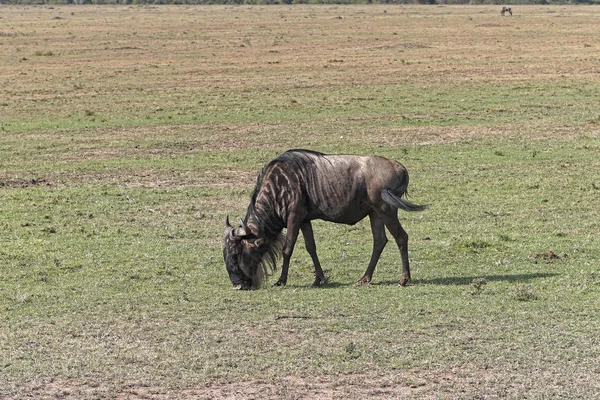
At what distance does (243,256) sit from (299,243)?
2.86 metres

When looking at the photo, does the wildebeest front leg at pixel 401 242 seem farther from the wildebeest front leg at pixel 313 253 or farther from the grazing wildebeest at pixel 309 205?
the wildebeest front leg at pixel 313 253

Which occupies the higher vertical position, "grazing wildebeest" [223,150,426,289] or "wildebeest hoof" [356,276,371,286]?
"grazing wildebeest" [223,150,426,289]

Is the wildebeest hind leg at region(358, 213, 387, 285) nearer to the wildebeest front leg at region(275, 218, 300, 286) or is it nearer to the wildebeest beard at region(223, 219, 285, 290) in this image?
the wildebeest front leg at region(275, 218, 300, 286)

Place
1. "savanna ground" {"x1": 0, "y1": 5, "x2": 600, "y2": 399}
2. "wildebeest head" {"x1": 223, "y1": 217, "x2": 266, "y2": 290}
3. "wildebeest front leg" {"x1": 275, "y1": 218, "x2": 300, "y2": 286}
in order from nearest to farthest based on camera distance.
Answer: "savanna ground" {"x1": 0, "y1": 5, "x2": 600, "y2": 399} < "wildebeest head" {"x1": 223, "y1": 217, "x2": 266, "y2": 290} < "wildebeest front leg" {"x1": 275, "y1": 218, "x2": 300, "y2": 286}

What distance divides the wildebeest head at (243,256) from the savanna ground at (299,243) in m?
0.20

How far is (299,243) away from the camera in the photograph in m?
14.3

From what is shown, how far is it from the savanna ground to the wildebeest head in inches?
7.7

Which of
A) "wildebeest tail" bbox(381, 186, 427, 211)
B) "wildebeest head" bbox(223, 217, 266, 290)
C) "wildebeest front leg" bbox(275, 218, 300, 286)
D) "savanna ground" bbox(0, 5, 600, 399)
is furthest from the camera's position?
"wildebeest front leg" bbox(275, 218, 300, 286)

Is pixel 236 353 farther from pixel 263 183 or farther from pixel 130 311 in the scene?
pixel 263 183

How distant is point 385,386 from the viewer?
26.6 ft

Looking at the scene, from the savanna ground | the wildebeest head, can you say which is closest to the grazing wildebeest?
the wildebeest head

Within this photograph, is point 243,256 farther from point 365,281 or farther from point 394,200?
point 394,200

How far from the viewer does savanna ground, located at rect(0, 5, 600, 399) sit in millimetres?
8539

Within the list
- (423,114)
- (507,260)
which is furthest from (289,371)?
(423,114)
